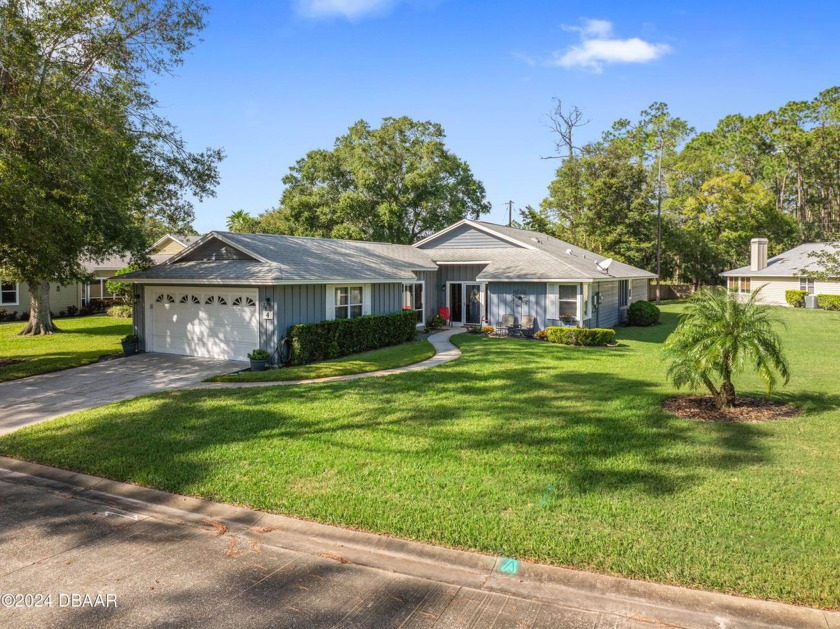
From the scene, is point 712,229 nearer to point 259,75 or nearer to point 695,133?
point 695,133

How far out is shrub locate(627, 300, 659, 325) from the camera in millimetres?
24625

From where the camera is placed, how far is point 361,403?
32.1 ft

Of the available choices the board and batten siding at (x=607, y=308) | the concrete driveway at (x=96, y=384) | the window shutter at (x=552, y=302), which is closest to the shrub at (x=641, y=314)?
the board and batten siding at (x=607, y=308)

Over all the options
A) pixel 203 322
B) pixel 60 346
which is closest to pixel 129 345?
pixel 203 322

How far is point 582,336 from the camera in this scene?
17609 mm

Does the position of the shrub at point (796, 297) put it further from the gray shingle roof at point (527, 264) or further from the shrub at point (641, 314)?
the gray shingle roof at point (527, 264)

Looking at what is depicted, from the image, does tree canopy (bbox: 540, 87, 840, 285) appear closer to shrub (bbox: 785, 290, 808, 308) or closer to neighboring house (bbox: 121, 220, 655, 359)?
shrub (bbox: 785, 290, 808, 308)

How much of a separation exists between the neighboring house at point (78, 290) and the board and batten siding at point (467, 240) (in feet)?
40.4

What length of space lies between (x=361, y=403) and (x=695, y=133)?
211 feet

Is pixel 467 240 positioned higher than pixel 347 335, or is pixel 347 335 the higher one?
pixel 467 240

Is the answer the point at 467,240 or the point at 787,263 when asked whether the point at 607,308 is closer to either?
the point at 467,240

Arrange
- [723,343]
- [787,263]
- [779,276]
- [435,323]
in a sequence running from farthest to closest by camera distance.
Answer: [787,263] < [779,276] < [435,323] < [723,343]

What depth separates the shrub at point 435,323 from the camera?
22.2 metres

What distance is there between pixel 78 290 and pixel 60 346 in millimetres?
15063
